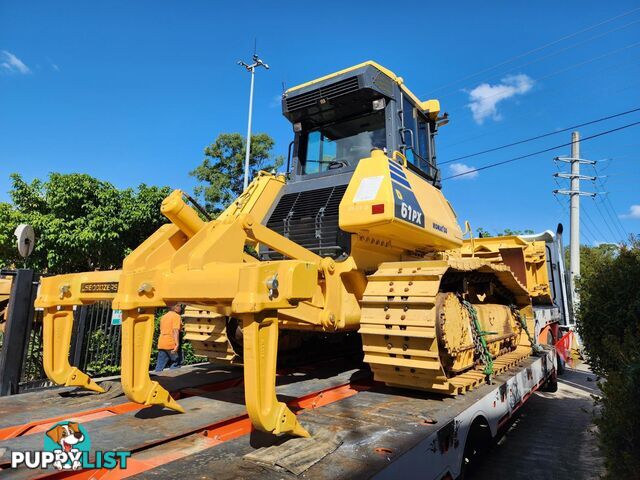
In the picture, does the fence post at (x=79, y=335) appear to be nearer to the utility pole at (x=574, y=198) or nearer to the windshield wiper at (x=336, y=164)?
the windshield wiper at (x=336, y=164)

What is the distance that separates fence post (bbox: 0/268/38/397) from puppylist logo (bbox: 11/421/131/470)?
2760mm

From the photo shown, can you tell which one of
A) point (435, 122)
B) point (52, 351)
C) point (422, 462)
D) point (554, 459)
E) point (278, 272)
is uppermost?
point (435, 122)

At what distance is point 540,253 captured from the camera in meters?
9.94

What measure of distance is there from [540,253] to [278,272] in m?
8.92

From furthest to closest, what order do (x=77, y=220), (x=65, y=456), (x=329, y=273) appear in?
(x=77, y=220) < (x=329, y=273) < (x=65, y=456)

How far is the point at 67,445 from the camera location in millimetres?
2736

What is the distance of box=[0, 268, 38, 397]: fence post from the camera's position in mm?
4938

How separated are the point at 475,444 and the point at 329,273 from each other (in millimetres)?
2359

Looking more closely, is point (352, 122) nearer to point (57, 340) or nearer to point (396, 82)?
point (396, 82)

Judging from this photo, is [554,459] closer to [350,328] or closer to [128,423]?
[350,328]

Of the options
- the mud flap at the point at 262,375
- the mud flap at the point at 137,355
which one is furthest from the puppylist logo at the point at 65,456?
the mud flap at the point at 262,375

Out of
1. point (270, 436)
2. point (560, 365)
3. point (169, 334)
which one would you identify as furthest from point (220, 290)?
point (560, 365)

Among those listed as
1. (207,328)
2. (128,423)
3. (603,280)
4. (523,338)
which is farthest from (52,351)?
(523,338)

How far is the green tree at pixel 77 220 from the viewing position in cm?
993
